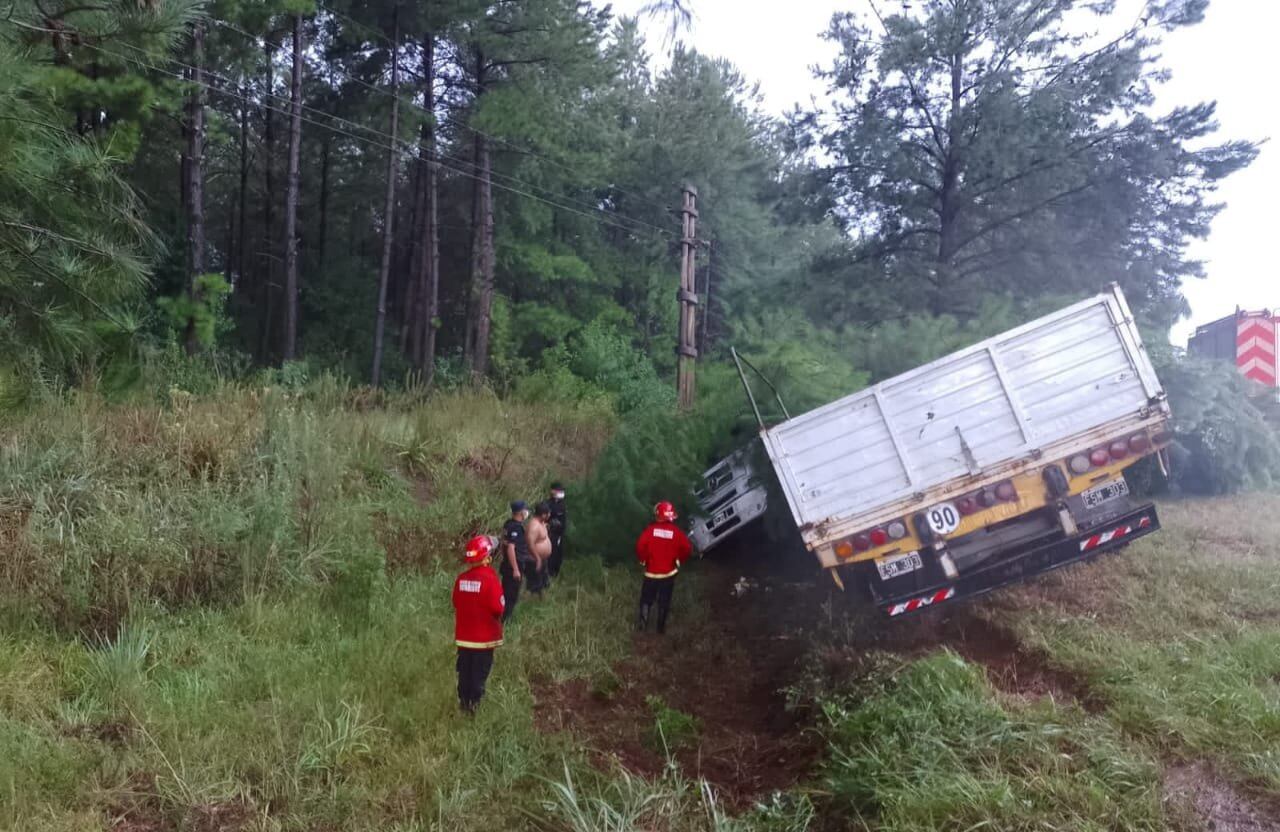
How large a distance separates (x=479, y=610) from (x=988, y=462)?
384 cm

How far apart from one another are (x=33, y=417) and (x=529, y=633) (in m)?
4.89

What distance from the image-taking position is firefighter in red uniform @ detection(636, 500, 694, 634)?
807 cm

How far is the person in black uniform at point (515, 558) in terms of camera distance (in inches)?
318

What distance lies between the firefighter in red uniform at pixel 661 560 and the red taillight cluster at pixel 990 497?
→ 2.55 meters

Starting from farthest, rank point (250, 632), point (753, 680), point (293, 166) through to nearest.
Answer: point (293, 166)
point (250, 632)
point (753, 680)

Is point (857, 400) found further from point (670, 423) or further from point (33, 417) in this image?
point (33, 417)

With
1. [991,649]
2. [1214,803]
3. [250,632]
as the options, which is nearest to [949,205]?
[991,649]

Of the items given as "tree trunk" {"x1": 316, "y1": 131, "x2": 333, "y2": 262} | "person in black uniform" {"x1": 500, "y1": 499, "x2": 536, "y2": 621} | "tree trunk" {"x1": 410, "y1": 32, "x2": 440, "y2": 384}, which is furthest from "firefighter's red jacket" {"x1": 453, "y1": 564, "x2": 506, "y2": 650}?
"tree trunk" {"x1": 316, "y1": 131, "x2": 333, "y2": 262}

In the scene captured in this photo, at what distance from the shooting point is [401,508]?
34.1 ft

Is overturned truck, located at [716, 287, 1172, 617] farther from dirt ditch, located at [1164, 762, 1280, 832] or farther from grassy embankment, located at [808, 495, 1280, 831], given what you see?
dirt ditch, located at [1164, 762, 1280, 832]

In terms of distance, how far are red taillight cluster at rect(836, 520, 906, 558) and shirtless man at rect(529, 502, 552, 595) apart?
3.08m

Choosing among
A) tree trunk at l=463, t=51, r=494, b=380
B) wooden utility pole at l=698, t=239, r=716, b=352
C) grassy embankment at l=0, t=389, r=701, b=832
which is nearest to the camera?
grassy embankment at l=0, t=389, r=701, b=832

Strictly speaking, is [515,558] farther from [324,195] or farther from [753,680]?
[324,195]

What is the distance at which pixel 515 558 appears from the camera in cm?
819
